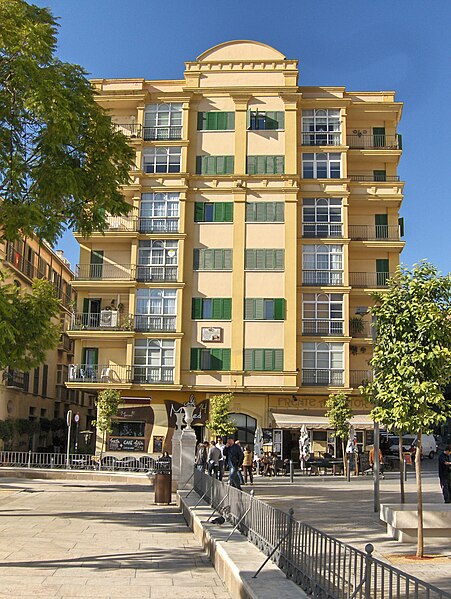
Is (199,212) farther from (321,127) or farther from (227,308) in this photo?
(321,127)

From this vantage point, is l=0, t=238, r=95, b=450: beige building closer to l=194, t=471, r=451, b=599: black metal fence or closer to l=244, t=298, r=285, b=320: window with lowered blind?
l=244, t=298, r=285, b=320: window with lowered blind

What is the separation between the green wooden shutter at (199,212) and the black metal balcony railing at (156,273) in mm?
3435

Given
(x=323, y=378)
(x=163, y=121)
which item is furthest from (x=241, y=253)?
(x=163, y=121)

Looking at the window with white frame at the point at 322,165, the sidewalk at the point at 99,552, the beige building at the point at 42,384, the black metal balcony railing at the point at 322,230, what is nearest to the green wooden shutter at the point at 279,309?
the black metal balcony railing at the point at 322,230

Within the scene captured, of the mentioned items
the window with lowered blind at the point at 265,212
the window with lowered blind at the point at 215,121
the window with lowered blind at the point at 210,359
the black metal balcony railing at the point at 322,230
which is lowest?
the window with lowered blind at the point at 210,359

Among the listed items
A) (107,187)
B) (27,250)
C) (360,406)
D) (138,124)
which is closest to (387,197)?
(360,406)

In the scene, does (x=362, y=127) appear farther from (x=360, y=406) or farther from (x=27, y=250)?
(x=27, y=250)

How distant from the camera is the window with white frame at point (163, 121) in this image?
4528 centimetres

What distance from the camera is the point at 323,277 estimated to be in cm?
4362

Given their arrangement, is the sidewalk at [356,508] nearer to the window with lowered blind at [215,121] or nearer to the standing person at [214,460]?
the standing person at [214,460]

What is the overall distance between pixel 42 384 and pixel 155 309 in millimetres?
11752

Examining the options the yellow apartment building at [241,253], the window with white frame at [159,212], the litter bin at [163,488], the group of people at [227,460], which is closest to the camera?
the group of people at [227,460]

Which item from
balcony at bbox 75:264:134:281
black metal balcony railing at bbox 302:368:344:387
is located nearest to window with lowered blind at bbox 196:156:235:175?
balcony at bbox 75:264:134:281

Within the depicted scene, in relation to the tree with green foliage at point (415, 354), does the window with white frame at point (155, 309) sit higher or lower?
higher
